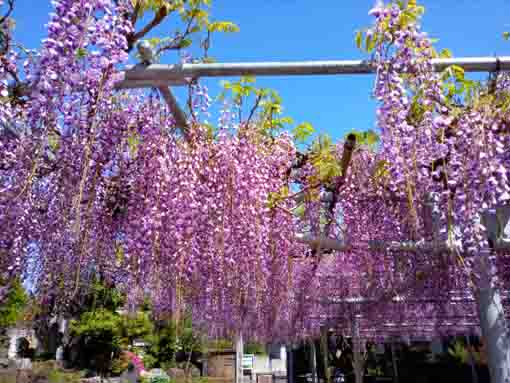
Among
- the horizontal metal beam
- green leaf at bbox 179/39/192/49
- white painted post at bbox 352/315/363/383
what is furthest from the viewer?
white painted post at bbox 352/315/363/383

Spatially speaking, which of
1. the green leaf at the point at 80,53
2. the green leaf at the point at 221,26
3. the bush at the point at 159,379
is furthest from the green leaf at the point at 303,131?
the bush at the point at 159,379

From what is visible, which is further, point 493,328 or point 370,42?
point 493,328

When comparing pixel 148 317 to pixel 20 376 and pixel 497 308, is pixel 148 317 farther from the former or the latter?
pixel 497 308

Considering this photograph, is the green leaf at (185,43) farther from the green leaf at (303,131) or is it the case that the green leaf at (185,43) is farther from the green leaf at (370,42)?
the green leaf at (303,131)

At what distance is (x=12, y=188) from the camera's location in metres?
2.75

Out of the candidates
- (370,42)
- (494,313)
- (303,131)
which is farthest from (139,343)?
(370,42)

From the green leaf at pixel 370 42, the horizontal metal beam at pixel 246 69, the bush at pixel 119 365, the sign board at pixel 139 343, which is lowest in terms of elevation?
the bush at pixel 119 365

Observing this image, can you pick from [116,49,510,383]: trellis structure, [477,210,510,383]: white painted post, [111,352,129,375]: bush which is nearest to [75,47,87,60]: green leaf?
[116,49,510,383]: trellis structure

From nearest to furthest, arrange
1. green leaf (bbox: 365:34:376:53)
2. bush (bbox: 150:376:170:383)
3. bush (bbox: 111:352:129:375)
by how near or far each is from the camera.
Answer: green leaf (bbox: 365:34:376:53)
bush (bbox: 150:376:170:383)
bush (bbox: 111:352:129:375)

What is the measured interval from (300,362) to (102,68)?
15.4 metres

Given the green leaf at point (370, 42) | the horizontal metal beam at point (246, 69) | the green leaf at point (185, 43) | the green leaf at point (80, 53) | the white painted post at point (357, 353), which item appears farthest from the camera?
the white painted post at point (357, 353)

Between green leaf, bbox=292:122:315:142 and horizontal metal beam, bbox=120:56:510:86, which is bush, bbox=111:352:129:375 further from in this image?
horizontal metal beam, bbox=120:56:510:86

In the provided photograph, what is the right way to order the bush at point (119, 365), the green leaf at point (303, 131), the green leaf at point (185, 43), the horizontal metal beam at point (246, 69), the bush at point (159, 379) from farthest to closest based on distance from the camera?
the bush at point (119, 365) → the bush at point (159, 379) → the green leaf at point (303, 131) → the green leaf at point (185, 43) → the horizontal metal beam at point (246, 69)

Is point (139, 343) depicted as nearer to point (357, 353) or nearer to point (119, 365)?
point (119, 365)
